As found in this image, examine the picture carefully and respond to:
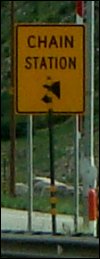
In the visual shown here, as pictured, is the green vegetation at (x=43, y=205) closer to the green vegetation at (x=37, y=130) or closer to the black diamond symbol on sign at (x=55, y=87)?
the green vegetation at (x=37, y=130)

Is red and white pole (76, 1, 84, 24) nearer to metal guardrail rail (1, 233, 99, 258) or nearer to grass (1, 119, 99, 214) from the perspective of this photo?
metal guardrail rail (1, 233, 99, 258)

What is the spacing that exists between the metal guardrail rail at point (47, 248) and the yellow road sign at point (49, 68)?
10.1 feet

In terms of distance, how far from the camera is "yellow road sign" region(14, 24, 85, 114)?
45.6 ft

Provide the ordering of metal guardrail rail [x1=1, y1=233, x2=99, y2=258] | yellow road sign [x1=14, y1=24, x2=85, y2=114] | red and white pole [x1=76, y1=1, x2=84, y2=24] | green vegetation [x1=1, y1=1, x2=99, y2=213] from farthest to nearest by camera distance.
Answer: green vegetation [x1=1, y1=1, x2=99, y2=213] → red and white pole [x1=76, y1=1, x2=84, y2=24] → yellow road sign [x1=14, y1=24, x2=85, y2=114] → metal guardrail rail [x1=1, y1=233, x2=99, y2=258]

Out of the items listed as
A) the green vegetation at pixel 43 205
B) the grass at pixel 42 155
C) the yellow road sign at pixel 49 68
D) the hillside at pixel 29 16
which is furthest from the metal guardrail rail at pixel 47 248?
the hillside at pixel 29 16

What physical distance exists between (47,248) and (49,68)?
141 inches

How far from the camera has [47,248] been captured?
10.8 meters

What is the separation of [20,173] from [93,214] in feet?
111

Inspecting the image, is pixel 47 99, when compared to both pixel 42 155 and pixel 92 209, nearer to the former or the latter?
Result: pixel 92 209

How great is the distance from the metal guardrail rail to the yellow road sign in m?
3.09

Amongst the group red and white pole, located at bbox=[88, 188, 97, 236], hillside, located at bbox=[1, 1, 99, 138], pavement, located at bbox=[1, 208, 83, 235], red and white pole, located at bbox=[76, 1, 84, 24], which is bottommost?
pavement, located at bbox=[1, 208, 83, 235]

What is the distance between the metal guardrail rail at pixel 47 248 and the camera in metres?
10.7

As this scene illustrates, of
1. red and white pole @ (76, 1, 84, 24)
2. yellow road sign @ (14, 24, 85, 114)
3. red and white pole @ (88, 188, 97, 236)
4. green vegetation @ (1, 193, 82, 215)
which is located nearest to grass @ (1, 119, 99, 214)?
green vegetation @ (1, 193, 82, 215)

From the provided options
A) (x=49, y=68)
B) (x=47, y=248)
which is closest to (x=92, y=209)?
(x=49, y=68)
